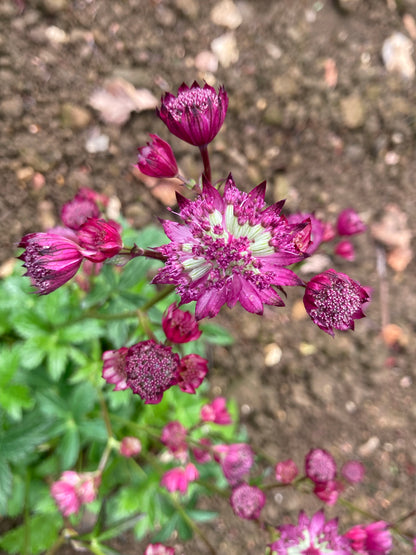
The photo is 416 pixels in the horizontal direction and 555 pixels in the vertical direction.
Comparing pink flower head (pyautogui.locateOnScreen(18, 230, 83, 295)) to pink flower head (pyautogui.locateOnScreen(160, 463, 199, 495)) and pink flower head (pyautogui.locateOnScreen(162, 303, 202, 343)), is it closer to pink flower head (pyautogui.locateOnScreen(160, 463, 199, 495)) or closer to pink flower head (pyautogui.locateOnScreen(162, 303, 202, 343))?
pink flower head (pyautogui.locateOnScreen(162, 303, 202, 343))

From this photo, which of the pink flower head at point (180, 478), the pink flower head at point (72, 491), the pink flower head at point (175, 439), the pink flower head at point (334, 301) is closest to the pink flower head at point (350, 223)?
the pink flower head at point (334, 301)

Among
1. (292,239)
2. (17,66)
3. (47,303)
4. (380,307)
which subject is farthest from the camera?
(380,307)

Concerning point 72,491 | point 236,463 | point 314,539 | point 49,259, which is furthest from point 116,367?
point 314,539

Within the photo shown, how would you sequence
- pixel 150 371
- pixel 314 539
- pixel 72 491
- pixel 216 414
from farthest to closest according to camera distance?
pixel 216 414 → pixel 72 491 → pixel 314 539 → pixel 150 371

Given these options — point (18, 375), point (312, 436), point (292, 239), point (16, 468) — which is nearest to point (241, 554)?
point (312, 436)

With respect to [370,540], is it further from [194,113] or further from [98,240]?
[194,113]

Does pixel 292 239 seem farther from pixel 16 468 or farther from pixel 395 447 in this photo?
pixel 395 447
